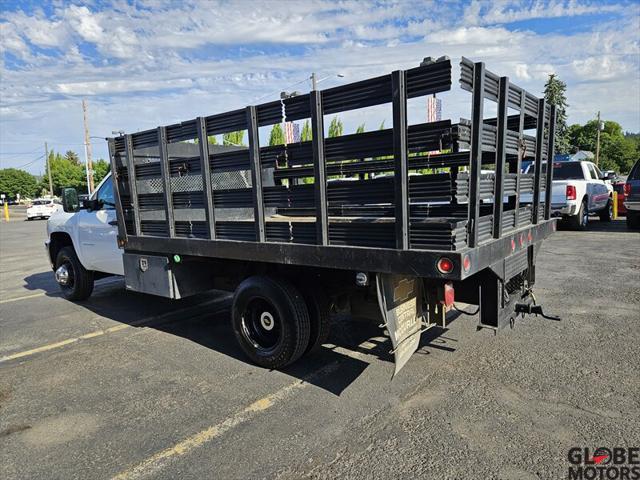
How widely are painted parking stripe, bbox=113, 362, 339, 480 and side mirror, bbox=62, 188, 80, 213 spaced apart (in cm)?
442

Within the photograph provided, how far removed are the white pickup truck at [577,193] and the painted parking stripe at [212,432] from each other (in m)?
10.6

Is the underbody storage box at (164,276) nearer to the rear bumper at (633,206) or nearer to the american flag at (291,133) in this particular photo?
the american flag at (291,133)

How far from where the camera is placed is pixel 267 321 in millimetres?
4438

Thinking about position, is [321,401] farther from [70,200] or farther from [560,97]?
[560,97]

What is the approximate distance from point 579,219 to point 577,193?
2.53ft

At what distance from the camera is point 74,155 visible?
108688 millimetres

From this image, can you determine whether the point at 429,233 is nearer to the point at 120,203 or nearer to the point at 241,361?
the point at 241,361

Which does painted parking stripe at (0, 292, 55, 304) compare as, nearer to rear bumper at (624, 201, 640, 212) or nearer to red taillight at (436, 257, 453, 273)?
red taillight at (436, 257, 453, 273)

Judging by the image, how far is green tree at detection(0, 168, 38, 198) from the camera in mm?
84269

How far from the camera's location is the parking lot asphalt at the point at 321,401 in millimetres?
2994

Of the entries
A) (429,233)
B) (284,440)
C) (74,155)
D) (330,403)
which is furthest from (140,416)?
(74,155)

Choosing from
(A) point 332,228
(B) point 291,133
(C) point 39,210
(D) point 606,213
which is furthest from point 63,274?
(C) point 39,210

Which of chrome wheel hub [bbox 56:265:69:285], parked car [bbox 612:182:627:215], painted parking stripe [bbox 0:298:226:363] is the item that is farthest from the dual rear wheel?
parked car [bbox 612:182:627:215]

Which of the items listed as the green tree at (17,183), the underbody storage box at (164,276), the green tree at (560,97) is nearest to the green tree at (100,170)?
the green tree at (17,183)
